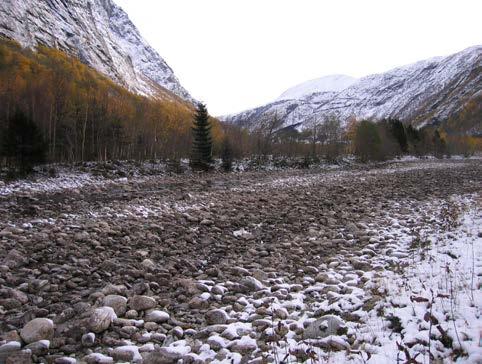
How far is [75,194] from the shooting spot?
20672 millimetres

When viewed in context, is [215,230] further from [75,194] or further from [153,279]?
[75,194]

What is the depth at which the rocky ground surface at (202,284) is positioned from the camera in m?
4.70

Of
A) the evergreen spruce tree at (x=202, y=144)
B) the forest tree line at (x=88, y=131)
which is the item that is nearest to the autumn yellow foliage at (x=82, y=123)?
the forest tree line at (x=88, y=131)

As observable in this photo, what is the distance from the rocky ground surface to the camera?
4.70 metres

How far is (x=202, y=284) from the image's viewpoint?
717 cm

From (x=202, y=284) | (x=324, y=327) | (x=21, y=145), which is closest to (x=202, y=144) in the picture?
(x=21, y=145)

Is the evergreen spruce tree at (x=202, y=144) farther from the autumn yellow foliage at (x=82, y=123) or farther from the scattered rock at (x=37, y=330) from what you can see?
the scattered rock at (x=37, y=330)

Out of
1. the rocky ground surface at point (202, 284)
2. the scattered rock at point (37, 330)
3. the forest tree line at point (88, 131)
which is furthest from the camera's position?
the forest tree line at point (88, 131)

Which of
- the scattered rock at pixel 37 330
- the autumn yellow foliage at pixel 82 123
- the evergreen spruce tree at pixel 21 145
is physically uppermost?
the autumn yellow foliage at pixel 82 123

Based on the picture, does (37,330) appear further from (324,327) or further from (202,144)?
(202,144)

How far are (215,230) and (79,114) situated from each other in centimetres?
4833

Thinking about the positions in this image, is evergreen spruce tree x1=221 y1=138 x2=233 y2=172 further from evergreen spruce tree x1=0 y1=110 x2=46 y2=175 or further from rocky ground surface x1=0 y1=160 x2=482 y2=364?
rocky ground surface x1=0 y1=160 x2=482 y2=364

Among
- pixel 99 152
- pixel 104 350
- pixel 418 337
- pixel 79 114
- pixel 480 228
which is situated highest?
pixel 79 114

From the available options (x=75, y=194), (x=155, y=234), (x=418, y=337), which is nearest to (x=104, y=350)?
(x=418, y=337)
